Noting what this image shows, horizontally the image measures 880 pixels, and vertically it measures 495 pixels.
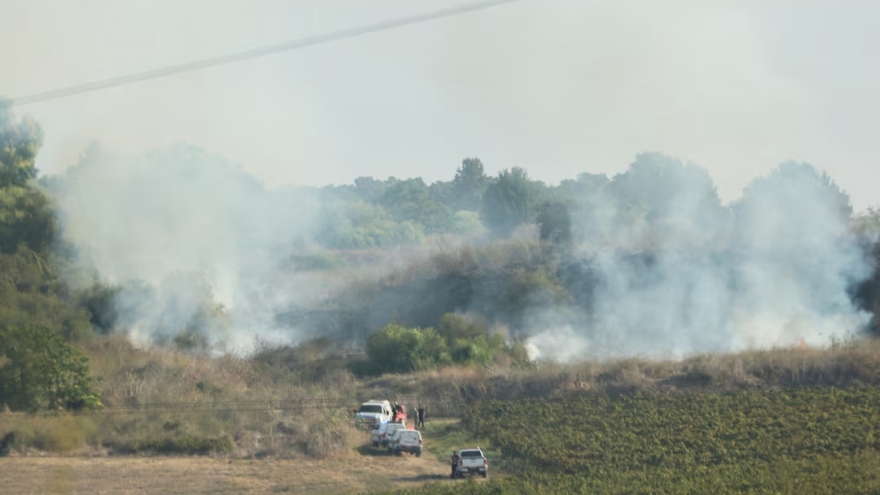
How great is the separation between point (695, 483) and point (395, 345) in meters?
27.8

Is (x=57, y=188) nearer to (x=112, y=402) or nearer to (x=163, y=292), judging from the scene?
(x=163, y=292)

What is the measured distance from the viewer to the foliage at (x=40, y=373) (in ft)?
154

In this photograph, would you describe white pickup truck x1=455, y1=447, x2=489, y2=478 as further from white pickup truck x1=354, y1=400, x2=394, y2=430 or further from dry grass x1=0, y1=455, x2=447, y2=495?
white pickup truck x1=354, y1=400, x2=394, y2=430

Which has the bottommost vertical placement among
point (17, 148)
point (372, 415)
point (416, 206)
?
point (372, 415)

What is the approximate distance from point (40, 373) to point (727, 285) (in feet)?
126

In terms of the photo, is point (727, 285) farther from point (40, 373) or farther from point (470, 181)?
point (470, 181)

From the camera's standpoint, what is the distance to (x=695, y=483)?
3516 centimetres

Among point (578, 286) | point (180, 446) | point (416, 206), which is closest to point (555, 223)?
point (578, 286)

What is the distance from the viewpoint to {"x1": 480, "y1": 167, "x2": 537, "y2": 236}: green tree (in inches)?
4473

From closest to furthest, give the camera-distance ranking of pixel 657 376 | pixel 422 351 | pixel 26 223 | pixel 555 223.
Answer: pixel 657 376 → pixel 422 351 → pixel 26 223 → pixel 555 223

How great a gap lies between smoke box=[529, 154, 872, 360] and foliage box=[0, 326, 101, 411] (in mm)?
25766

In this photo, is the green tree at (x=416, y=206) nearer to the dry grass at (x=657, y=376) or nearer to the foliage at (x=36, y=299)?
the foliage at (x=36, y=299)

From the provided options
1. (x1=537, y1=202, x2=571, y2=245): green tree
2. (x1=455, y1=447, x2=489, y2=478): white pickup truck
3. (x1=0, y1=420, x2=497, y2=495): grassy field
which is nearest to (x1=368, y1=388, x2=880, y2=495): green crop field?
(x1=455, y1=447, x2=489, y2=478): white pickup truck

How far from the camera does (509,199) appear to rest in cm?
11506
